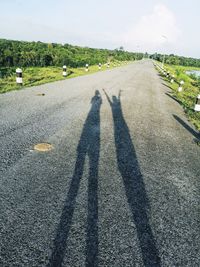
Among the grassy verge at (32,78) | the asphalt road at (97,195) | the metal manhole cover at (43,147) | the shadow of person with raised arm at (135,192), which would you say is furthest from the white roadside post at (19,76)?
the metal manhole cover at (43,147)

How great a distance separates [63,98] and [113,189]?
7.22 meters

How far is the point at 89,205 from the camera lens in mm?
3320

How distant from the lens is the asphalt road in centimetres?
260

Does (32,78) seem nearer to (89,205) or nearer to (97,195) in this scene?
(97,195)

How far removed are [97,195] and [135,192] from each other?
574 mm

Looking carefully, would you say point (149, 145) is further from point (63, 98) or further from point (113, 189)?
point (63, 98)

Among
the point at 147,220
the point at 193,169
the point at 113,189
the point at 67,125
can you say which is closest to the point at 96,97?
the point at 67,125

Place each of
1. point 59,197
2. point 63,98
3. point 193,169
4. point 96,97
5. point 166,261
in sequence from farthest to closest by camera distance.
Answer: point 96,97 → point 63,98 → point 193,169 → point 59,197 → point 166,261

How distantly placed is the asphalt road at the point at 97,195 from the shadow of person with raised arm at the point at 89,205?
0.01m

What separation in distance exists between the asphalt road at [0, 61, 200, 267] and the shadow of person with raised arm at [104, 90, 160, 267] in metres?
0.01

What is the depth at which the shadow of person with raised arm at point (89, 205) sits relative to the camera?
2.53 meters

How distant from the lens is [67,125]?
678 cm

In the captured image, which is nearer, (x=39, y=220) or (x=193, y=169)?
(x=39, y=220)

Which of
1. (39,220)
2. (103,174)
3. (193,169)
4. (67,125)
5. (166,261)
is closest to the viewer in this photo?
(166,261)
